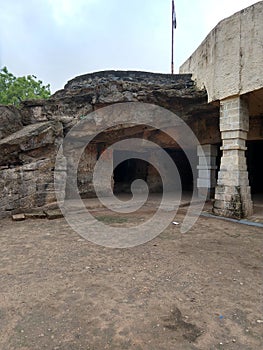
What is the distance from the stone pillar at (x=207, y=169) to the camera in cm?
903

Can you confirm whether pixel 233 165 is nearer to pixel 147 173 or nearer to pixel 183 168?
pixel 147 173

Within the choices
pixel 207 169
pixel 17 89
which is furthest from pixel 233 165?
pixel 17 89

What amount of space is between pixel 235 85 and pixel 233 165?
2.05 m

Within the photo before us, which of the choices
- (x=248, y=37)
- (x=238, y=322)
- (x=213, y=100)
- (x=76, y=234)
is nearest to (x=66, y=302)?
(x=238, y=322)

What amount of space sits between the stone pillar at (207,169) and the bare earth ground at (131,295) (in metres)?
4.89

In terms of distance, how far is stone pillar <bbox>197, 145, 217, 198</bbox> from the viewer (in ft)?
29.6

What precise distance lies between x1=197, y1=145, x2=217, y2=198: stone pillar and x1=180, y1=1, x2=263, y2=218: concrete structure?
261 cm

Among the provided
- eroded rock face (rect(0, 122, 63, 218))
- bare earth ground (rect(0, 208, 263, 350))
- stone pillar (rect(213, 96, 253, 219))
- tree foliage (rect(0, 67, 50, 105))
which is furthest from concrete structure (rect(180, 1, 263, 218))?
tree foliage (rect(0, 67, 50, 105))

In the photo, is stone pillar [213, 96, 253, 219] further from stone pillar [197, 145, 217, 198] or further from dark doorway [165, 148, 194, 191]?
dark doorway [165, 148, 194, 191]

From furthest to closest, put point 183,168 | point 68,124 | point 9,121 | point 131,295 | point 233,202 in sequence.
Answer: point 183,168 < point 68,124 < point 9,121 < point 233,202 < point 131,295

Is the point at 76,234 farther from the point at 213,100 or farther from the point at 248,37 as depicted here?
the point at 248,37

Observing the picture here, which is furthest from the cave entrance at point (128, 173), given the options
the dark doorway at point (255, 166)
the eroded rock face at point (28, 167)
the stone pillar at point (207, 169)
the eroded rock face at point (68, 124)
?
the dark doorway at point (255, 166)

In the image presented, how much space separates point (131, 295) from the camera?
245cm

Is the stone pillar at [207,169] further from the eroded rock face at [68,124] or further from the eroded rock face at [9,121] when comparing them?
the eroded rock face at [9,121]
